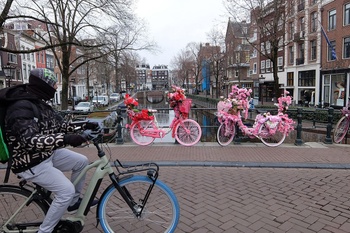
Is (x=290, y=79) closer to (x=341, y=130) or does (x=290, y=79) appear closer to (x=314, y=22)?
(x=314, y=22)

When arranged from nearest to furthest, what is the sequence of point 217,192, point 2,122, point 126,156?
1. point 2,122
2. point 217,192
3. point 126,156

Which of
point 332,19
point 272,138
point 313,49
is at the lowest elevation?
point 272,138

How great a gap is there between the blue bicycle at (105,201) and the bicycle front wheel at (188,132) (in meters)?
4.81

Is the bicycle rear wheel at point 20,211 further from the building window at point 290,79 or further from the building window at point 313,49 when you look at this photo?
the building window at point 290,79

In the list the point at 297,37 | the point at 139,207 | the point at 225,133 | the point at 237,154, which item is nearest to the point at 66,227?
the point at 139,207

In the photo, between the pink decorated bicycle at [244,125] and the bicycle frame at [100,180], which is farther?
the pink decorated bicycle at [244,125]

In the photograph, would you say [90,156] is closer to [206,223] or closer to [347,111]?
[206,223]

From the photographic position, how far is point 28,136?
2.19m

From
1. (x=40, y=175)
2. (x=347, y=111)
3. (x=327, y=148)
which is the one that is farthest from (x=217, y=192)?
(x=347, y=111)

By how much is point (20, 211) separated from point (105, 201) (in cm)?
76

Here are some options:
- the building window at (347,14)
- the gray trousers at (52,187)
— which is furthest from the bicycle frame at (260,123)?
the building window at (347,14)

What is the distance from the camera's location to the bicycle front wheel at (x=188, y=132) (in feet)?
24.6

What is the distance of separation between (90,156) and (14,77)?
34531mm

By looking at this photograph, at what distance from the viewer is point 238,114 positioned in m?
7.50
